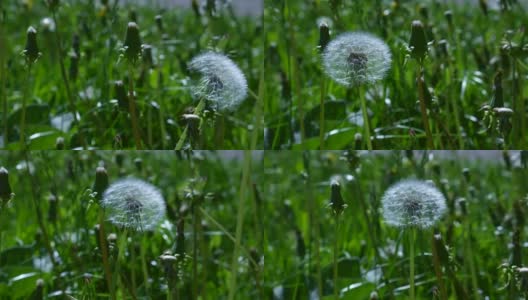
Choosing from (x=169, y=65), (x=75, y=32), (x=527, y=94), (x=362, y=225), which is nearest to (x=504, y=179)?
(x=527, y=94)

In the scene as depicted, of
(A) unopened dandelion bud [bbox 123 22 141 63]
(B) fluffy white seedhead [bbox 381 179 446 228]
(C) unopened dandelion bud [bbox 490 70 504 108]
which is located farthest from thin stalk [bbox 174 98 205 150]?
(C) unopened dandelion bud [bbox 490 70 504 108]

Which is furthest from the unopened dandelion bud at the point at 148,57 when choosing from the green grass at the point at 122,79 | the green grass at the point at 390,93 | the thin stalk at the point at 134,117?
the green grass at the point at 390,93

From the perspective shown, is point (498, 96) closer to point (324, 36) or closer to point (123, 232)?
point (324, 36)

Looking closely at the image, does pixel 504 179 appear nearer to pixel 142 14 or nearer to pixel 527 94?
pixel 527 94

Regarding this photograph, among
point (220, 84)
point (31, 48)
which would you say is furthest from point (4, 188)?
point (220, 84)

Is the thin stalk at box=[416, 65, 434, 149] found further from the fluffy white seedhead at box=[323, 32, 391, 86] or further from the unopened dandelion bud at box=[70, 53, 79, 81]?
the unopened dandelion bud at box=[70, 53, 79, 81]

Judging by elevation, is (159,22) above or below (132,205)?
above
